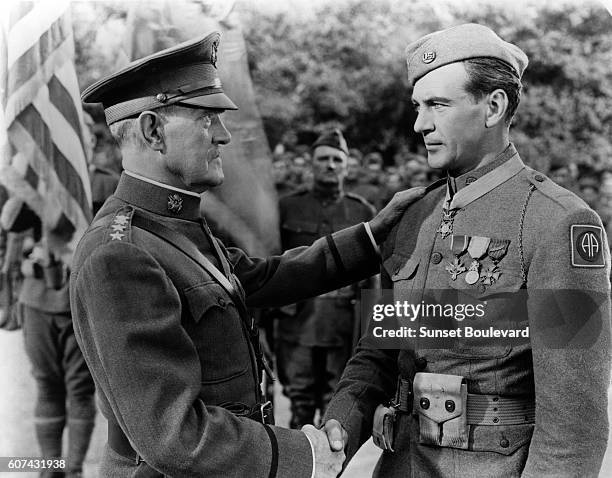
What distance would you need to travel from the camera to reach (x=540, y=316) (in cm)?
181

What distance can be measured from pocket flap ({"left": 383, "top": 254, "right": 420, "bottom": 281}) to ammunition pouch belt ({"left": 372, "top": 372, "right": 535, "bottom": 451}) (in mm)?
310

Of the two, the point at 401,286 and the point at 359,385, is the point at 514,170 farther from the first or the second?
the point at 359,385

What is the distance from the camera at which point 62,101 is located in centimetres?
414

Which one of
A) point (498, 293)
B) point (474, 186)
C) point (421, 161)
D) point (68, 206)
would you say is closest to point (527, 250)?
point (498, 293)

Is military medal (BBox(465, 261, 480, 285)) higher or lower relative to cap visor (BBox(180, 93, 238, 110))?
lower

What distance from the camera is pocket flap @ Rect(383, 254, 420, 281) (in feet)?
7.08

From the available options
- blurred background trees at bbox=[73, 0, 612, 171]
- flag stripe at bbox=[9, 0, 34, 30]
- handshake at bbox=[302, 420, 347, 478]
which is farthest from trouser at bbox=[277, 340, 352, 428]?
handshake at bbox=[302, 420, 347, 478]

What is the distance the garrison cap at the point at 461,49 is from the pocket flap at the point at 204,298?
32.3 inches

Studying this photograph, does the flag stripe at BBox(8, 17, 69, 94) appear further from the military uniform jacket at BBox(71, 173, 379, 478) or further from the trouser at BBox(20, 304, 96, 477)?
the military uniform jacket at BBox(71, 173, 379, 478)

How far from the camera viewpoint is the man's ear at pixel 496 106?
2.03 m

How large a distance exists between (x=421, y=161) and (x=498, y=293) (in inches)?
239

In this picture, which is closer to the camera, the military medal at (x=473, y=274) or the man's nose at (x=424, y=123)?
the military medal at (x=473, y=274)

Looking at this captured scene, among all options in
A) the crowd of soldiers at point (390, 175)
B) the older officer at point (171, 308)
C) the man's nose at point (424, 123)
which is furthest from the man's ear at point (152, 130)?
the crowd of soldiers at point (390, 175)

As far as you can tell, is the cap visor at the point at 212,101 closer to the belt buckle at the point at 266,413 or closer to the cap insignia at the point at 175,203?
the cap insignia at the point at 175,203
